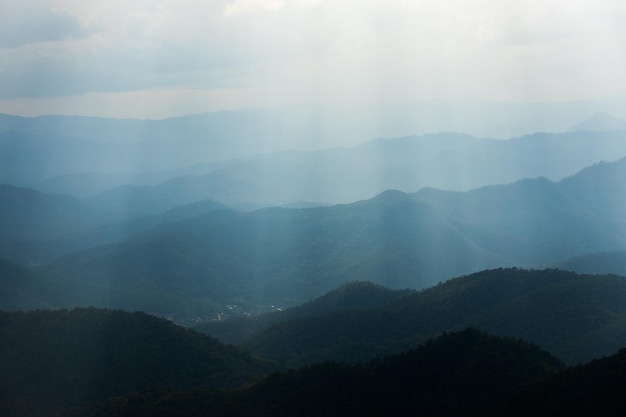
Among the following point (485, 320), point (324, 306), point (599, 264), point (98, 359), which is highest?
point (599, 264)

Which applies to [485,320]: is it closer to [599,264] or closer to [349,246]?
[599,264]

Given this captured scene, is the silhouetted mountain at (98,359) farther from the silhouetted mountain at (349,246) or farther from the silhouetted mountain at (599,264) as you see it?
the silhouetted mountain at (349,246)

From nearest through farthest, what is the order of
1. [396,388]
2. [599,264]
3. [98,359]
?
[396,388], [98,359], [599,264]

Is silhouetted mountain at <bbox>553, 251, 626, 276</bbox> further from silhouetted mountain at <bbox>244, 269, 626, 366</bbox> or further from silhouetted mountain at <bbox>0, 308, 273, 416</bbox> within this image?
silhouetted mountain at <bbox>0, 308, 273, 416</bbox>

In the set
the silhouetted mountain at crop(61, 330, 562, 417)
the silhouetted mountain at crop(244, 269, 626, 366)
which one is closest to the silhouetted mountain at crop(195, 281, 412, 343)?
the silhouetted mountain at crop(244, 269, 626, 366)

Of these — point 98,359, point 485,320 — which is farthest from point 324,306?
point 98,359

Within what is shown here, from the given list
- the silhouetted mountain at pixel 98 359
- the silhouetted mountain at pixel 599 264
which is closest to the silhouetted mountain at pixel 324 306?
the silhouetted mountain at pixel 98 359
